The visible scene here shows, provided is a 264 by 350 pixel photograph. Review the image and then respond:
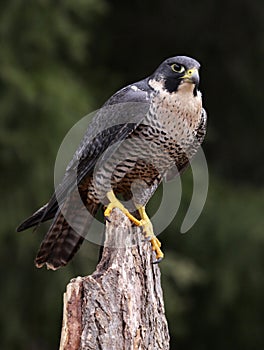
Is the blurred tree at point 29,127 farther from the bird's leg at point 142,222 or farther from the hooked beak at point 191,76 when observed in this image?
the hooked beak at point 191,76

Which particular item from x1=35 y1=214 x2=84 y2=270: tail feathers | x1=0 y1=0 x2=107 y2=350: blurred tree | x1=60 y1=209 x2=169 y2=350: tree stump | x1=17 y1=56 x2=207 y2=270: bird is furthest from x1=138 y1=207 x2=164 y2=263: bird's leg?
x1=0 y1=0 x2=107 y2=350: blurred tree

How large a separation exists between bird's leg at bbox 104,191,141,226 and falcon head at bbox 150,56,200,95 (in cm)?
51

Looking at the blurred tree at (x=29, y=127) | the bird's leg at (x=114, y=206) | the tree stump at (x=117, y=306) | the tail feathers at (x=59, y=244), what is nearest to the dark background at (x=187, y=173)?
the blurred tree at (x=29, y=127)

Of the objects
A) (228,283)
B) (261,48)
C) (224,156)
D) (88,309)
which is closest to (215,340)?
(228,283)

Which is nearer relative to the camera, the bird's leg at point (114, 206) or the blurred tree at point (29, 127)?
the bird's leg at point (114, 206)

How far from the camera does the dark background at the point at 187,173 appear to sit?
6.33 meters

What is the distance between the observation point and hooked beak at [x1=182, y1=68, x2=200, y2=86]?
3688mm

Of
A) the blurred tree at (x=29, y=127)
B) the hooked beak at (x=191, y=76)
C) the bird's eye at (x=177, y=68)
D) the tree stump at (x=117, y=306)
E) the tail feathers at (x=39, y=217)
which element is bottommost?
the tree stump at (x=117, y=306)

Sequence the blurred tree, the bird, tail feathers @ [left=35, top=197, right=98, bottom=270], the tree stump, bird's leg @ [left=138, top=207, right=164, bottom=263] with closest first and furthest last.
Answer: the tree stump
bird's leg @ [left=138, top=207, right=164, bottom=263]
the bird
tail feathers @ [left=35, top=197, right=98, bottom=270]
the blurred tree

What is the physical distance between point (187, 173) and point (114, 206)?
3363mm

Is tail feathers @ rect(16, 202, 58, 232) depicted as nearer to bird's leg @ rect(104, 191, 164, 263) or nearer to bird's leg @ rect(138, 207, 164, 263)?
bird's leg @ rect(104, 191, 164, 263)

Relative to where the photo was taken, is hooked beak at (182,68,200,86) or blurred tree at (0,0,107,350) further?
blurred tree at (0,0,107,350)

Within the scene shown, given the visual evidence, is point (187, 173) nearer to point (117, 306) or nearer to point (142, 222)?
point (142, 222)

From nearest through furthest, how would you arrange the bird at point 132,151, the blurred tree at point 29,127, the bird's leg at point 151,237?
the bird's leg at point 151,237, the bird at point 132,151, the blurred tree at point 29,127
